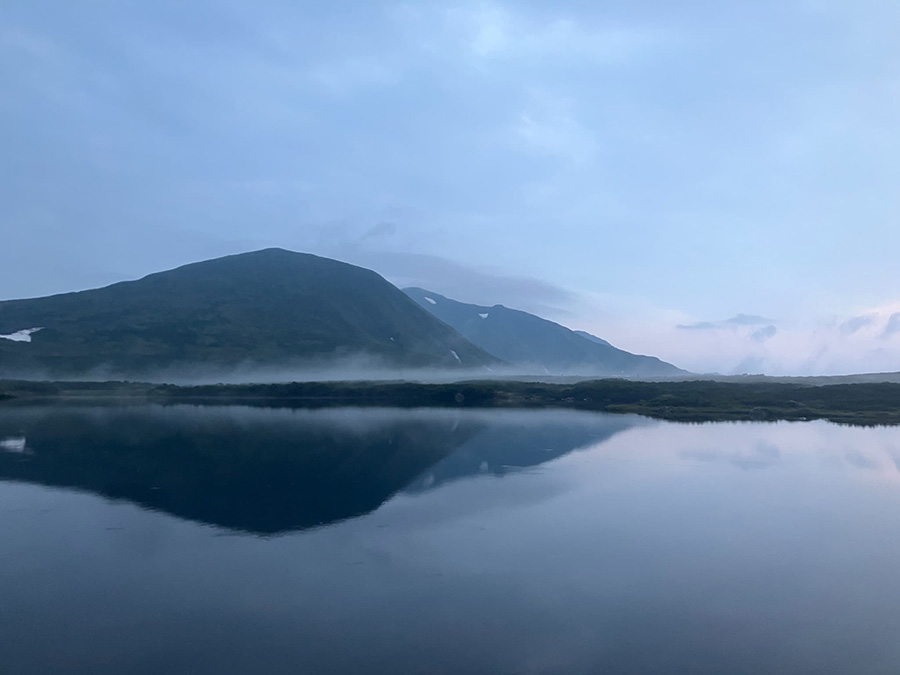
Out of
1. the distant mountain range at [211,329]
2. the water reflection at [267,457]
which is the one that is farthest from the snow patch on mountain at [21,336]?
the water reflection at [267,457]

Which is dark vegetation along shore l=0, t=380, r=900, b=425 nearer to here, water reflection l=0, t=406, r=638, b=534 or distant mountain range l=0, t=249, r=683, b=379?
water reflection l=0, t=406, r=638, b=534

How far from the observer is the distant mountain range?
124m

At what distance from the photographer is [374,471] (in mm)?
26641

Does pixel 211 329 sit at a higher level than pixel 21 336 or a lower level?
higher

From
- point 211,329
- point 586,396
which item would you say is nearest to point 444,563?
point 586,396

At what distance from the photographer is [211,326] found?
152375 mm

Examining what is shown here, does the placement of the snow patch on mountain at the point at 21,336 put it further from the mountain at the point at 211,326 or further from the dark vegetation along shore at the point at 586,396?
the dark vegetation along shore at the point at 586,396

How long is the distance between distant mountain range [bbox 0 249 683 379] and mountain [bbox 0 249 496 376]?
26 centimetres

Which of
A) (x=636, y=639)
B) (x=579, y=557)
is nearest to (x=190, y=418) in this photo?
(x=579, y=557)

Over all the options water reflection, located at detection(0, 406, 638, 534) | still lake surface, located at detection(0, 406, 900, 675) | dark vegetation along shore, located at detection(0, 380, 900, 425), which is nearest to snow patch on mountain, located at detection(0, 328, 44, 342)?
dark vegetation along shore, located at detection(0, 380, 900, 425)

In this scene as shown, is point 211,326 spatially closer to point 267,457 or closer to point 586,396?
point 586,396

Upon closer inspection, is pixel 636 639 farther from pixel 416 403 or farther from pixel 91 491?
pixel 416 403

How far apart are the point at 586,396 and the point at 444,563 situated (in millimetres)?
65410

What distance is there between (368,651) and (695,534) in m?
10.7
